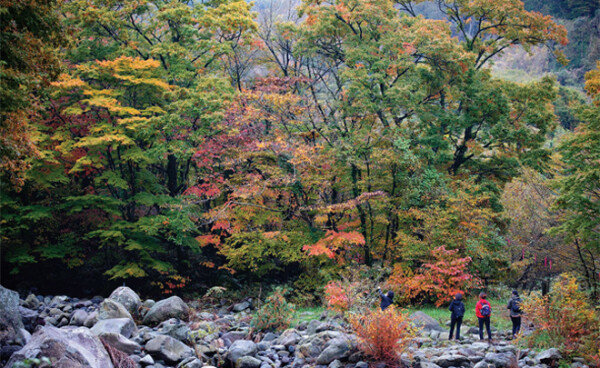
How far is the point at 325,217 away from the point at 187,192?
5.69 meters

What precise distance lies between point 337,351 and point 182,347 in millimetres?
2870

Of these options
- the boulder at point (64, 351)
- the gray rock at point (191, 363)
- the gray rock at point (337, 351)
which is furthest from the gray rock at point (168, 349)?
the gray rock at point (337, 351)

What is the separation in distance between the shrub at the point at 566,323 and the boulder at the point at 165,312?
7.80m

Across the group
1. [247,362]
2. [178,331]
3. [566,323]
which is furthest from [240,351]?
[566,323]

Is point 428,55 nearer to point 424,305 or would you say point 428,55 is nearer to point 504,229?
point 504,229

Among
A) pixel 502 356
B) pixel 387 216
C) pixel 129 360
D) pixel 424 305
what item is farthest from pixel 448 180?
pixel 129 360

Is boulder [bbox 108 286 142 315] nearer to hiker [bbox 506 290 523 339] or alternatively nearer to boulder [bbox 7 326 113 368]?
boulder [bbox 7 326 113 368]

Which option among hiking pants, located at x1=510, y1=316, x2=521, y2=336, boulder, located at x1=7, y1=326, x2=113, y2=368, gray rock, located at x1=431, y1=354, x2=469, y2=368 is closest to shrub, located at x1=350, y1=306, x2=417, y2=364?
gray rock, located at x1=431, y1=354, x2=469, y2=368

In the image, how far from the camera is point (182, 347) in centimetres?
746

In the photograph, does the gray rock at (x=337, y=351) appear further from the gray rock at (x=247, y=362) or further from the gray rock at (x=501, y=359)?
the gray rock at (x=501, y=359)

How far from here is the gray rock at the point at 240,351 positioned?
7466 millimetres

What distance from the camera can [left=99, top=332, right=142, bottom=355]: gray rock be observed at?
6.93m

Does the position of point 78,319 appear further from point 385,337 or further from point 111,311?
point 385,337

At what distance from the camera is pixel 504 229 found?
16.5 metres
